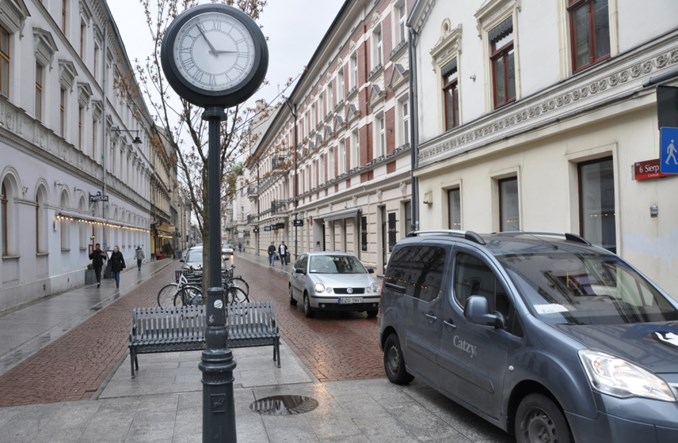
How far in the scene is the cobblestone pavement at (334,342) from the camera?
7316mm

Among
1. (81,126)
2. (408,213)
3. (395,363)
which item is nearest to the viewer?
(395,363)

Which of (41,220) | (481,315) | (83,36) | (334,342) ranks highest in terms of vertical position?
(83,36)

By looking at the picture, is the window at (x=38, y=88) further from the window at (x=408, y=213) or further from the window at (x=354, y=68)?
the window at (x=354, y=68)

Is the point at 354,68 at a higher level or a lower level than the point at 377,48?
higher

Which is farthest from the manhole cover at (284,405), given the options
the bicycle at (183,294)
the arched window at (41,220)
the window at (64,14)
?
the window at (64,14)

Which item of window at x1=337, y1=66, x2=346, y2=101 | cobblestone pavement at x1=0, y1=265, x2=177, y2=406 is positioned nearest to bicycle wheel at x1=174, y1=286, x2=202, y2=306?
cobblestone pavement at x1=0, y1=265, x2=177, y2=406

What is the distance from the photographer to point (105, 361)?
Result: 8.02 m

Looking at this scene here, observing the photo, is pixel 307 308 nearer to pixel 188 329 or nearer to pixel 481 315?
pixel 188 329

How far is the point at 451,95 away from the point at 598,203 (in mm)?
6978

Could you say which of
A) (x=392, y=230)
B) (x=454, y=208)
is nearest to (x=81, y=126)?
(x=392, y=230)

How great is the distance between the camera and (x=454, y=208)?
16609mm

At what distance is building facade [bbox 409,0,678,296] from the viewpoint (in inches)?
351

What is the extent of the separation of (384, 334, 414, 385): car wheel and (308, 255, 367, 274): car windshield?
6650mm

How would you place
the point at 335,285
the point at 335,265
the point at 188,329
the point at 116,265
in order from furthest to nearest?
the point at 116,265 → the point at 335,265 → the point at 335,285 → the point at 188,329
